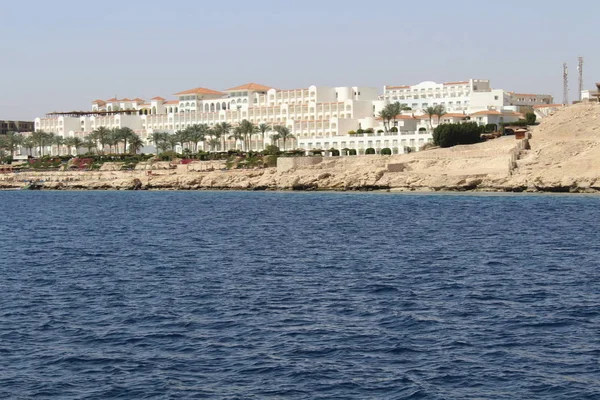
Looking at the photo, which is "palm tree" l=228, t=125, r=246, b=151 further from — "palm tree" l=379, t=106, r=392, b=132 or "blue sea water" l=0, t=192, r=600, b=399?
"blue sea water" l=0, t=192, r=600, b=399

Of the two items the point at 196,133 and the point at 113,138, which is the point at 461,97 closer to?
the point at 196,133

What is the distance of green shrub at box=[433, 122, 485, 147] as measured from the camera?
405 feet

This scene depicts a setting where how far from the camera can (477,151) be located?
112750 mm

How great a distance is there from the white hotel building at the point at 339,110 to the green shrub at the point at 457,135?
1198 cm

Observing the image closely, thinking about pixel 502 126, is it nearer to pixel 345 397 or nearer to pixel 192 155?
pixel 192 155

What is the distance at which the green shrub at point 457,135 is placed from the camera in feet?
405

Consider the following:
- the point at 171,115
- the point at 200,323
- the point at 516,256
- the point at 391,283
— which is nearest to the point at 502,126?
the point at 171,115

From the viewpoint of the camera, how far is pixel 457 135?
12356cm

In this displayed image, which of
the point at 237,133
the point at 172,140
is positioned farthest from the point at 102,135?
the point at 237,133

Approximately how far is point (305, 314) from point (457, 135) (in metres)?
95.7

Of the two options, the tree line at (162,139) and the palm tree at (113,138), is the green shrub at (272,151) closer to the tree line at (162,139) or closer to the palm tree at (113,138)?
the tree line at (162,139)

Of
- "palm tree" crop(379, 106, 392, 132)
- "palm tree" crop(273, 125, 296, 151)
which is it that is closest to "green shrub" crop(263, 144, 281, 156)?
"palm tree" crop(273, 125, 296, 151)

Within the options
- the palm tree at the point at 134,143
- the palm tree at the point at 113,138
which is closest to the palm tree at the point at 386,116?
the palm tree at the point at 134,143

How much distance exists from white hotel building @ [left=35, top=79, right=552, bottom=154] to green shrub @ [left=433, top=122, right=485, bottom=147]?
12.0 metres
